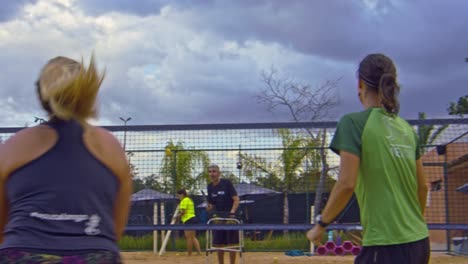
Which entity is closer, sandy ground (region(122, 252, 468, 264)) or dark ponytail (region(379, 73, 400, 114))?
dark ponytail (region(379, 73, 400, 114))

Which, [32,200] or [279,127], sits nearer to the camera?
[32,200]

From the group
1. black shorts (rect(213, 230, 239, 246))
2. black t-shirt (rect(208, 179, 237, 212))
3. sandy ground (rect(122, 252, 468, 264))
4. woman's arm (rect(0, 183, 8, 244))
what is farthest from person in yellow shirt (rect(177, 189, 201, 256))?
woman's arm (rect(0, 183, 8, 244))

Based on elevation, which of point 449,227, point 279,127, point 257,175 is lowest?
point 449,227

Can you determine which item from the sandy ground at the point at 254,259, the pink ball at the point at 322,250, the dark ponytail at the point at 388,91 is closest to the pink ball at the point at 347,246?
the pink ball at the point at 322,250

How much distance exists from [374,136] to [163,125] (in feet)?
24.6

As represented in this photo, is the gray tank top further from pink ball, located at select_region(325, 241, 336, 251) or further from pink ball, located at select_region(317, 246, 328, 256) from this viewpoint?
pink ball, located at select_region(325, 241, 336, 251)

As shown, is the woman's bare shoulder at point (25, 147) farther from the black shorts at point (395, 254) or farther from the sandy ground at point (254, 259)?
the sandy ground at point (254, 259)

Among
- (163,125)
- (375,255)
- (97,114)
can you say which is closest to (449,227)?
(163,125)

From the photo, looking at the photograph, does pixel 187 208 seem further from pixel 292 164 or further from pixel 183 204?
pixel 292 164

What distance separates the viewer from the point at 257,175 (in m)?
11.8

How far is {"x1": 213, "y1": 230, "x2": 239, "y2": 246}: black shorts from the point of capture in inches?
491

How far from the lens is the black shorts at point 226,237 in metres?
12.5

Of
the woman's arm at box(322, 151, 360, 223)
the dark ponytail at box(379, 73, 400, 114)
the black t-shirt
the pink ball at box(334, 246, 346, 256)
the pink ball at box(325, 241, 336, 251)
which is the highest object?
the dark ponytail at box(379, 73, 400, 114)

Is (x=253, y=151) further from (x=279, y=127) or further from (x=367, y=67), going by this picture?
(x=367, y=67)
